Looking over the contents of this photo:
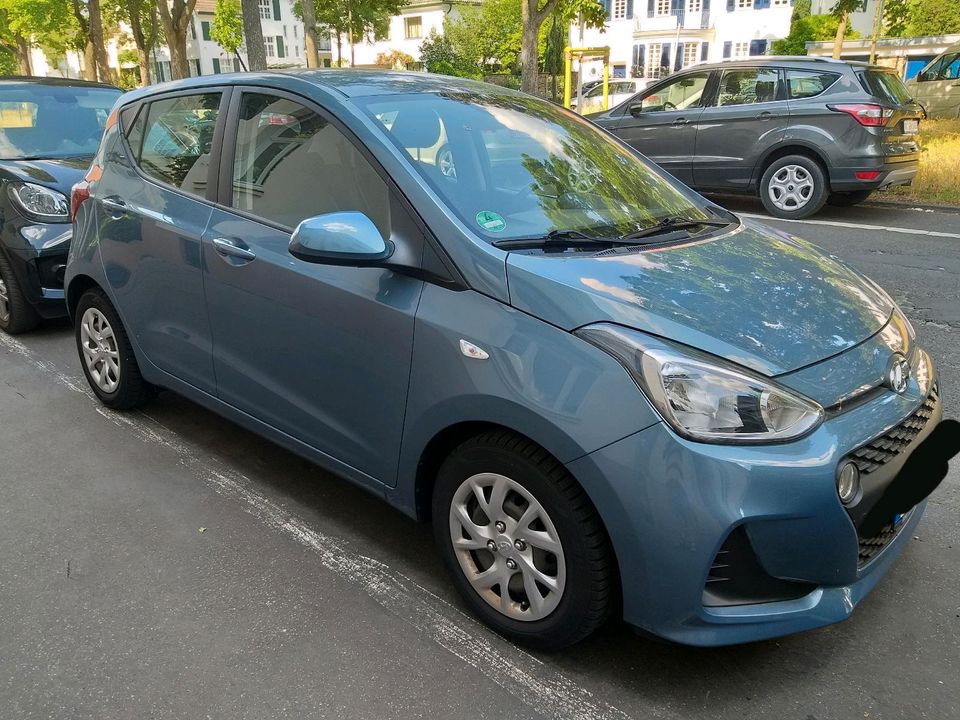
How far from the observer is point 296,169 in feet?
9.87

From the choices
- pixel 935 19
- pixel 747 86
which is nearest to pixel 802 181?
pixel 747 86

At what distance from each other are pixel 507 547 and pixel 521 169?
1397mm

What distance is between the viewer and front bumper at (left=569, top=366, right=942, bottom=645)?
6.54 feet

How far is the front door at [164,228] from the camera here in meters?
3.39

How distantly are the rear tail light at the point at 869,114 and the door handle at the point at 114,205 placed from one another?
7.79 m

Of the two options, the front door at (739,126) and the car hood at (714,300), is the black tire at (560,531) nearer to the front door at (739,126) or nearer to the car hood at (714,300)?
the car hood at (714,300)

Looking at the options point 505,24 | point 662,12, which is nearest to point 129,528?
point 505,24

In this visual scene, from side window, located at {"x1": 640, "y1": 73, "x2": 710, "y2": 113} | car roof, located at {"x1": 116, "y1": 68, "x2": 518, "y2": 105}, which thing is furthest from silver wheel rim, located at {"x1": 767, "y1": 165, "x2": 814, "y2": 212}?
car roof, located at {"x1": 116, "y1": 68, "x2": 518, "y2": 105}

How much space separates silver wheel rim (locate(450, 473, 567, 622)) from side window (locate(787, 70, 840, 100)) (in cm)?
838

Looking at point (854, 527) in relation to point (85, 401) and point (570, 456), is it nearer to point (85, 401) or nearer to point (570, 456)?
point (570, 456)

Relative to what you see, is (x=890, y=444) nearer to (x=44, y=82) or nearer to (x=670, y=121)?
(x=44, y=82)

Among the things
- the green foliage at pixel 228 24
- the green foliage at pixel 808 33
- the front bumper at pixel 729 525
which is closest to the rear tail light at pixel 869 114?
the front bumper at pixel 729 525

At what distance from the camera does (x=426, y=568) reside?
9.62 ft

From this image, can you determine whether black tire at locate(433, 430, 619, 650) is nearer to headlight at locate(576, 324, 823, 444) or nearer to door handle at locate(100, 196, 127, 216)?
headlight at locate(576, 324, 823, 444)
